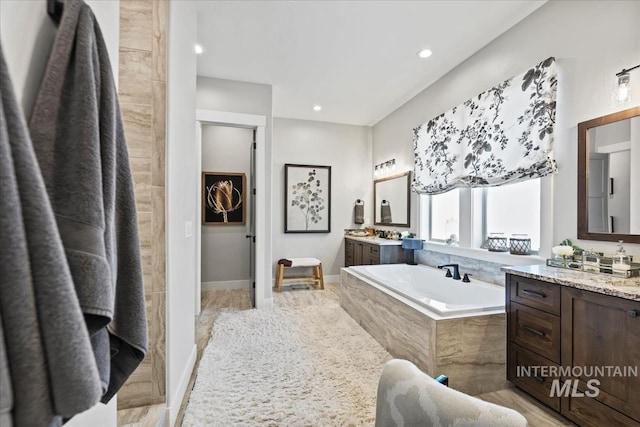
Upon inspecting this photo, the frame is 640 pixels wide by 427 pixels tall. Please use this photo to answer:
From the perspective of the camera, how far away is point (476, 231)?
10.3 ft

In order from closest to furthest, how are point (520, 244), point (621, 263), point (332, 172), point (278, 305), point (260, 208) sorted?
point (621, 263)
point (520, 244)
point (260, 208)
point (278, 305)
point (332, 172)

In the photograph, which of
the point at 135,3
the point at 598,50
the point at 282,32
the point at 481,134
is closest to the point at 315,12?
the point at 282,32

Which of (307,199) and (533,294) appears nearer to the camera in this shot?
(533,294)

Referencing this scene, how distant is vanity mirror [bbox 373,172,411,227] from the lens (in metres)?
4.35

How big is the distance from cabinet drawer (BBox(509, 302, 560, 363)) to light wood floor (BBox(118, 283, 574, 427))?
0.35m

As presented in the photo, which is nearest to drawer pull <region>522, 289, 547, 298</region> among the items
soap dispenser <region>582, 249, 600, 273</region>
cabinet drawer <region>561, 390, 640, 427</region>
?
soap dispenser <region>582, 249, 600, 273</region>

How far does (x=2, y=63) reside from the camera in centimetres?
41

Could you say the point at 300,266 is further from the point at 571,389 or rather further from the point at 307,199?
the point at 571,389

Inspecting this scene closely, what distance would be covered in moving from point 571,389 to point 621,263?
2.57 ft

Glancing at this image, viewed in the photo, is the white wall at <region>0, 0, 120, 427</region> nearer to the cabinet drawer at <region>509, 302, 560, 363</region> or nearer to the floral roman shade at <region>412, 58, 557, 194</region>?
the cabinet drawer at <region>509, 302, 560, 363</region>

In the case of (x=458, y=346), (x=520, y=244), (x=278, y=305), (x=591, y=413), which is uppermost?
(x=520, y=244)

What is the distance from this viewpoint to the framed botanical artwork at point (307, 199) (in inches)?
197

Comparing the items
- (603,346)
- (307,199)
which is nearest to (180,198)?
(603,346)

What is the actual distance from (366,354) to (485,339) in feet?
3.03
